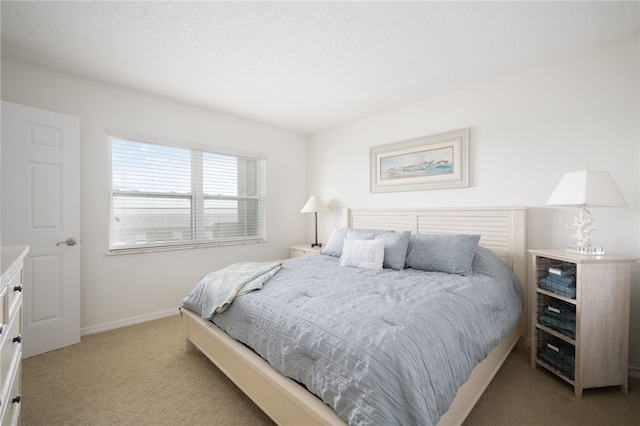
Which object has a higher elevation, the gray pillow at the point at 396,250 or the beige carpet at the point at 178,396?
the gray pillow at the point at 396,250

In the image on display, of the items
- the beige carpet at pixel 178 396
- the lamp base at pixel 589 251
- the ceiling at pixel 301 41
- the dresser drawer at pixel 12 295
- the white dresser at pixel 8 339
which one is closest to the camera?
the white dresser at pixel 8 339

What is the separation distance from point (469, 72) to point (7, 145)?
3940 millimetres

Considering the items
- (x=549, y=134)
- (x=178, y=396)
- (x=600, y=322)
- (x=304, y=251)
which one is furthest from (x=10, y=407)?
(x=549, y=134)

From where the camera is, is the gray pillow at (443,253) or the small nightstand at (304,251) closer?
the gray pillow at (443,253)

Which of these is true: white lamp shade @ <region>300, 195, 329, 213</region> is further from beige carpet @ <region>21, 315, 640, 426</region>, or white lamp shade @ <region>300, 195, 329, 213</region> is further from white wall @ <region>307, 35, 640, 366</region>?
beige carpet @ <region>21, 315, 640, 426</region>

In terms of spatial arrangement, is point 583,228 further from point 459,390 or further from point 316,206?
point 316,206

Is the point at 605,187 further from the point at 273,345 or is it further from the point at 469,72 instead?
the point at 273,345

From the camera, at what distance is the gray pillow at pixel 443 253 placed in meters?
2.33

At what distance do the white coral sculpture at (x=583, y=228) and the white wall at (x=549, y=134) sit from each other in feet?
0.43

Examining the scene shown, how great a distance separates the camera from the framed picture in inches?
116

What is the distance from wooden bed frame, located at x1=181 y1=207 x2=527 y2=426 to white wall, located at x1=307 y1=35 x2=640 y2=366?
141 mm

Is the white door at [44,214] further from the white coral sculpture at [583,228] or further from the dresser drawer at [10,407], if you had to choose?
the white coral sculpture at [583,228]

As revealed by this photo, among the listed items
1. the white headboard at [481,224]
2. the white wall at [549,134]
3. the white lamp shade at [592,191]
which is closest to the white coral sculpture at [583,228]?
the white wall at [549,134]

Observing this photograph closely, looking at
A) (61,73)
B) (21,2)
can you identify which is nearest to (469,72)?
(21,2)
